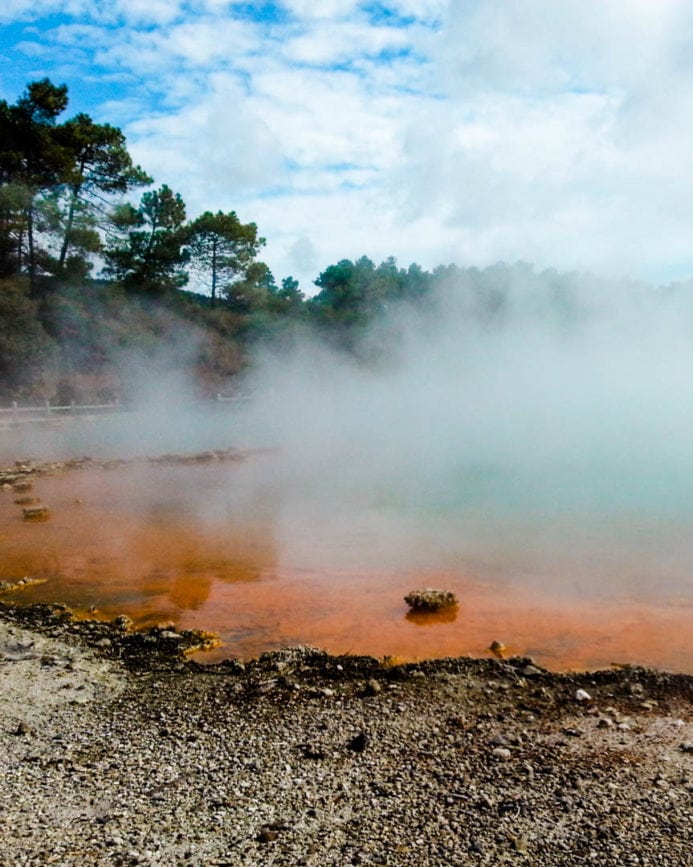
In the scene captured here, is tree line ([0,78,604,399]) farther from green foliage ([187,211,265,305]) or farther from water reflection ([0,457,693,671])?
water reflection ([0,457,693,671])

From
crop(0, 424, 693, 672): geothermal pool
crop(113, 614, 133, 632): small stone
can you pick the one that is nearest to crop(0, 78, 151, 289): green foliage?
crop(0, 424, 693, 672): geothermal pool

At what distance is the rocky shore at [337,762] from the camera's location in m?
2.21

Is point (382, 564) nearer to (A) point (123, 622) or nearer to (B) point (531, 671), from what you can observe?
(A) point (123, 622)

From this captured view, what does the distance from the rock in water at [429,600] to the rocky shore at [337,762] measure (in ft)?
3.23

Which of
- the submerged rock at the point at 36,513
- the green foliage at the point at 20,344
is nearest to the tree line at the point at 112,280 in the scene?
the green foliage at the point at 20,344

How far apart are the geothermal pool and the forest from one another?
15806 mm

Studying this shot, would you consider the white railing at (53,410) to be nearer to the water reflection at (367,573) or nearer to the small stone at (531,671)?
the water reflection at (367,573)

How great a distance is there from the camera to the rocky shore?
2205 millimetres

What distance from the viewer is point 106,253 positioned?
27.4 m

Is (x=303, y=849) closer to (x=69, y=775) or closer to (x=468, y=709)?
(x=69, y=775)

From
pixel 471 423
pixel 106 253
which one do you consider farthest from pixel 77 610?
pixel 106 253

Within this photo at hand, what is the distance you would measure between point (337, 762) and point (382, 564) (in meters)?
3.47

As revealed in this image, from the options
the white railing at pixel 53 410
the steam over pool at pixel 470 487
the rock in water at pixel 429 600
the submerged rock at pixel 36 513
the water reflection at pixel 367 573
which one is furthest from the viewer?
the white railing at pixel 53 410

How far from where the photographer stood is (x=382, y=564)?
6.18 m
